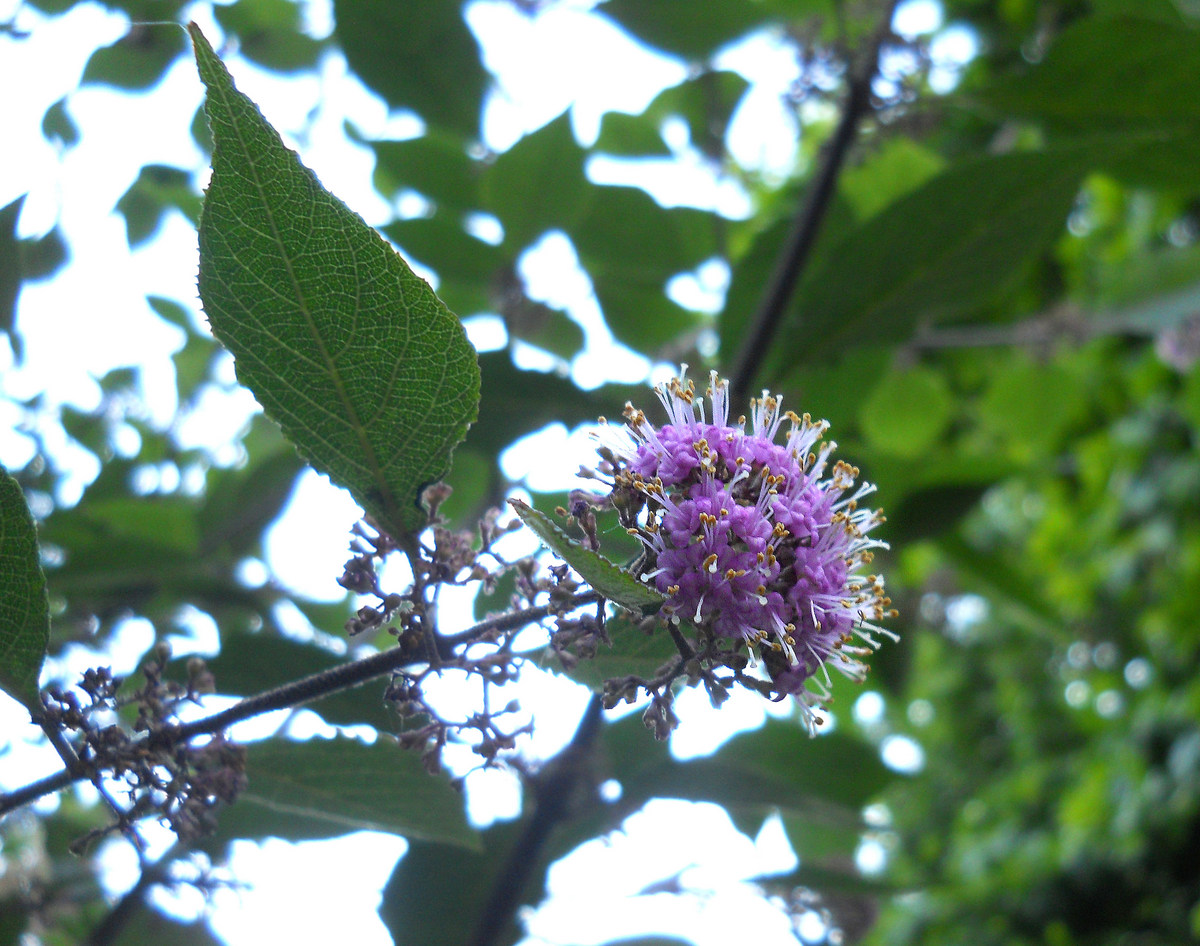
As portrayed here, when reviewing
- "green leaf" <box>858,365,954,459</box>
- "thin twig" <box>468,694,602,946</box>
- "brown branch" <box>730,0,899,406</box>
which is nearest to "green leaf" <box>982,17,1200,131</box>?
"brown branch" <box>730,0,899,406</box>

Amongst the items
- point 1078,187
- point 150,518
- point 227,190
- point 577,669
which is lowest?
point 577,669

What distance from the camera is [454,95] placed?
5.85 feet

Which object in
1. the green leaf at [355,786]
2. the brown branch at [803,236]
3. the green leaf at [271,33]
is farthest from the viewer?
the green leaf at [271,33]

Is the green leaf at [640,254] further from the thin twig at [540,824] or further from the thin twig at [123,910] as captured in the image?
the thin twig at [123,910]

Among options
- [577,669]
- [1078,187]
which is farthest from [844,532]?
[1078,187]

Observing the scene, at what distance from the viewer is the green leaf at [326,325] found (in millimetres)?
702

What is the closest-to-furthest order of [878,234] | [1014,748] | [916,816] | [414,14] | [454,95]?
[878,234] → [414,14] → [454,95] → [1014,748] → [916,816]

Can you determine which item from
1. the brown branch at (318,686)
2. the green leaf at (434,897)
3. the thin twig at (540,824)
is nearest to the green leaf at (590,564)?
the brown branch at (318,686)

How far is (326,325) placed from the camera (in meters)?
0.76

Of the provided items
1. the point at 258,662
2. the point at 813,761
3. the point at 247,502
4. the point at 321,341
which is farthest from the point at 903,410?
the point at 321,341

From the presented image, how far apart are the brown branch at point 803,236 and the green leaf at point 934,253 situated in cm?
4

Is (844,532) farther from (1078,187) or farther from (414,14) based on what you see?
(414,14)

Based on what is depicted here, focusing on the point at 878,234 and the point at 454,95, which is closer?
the point at 878,234

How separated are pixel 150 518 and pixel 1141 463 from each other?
352 centimetres
